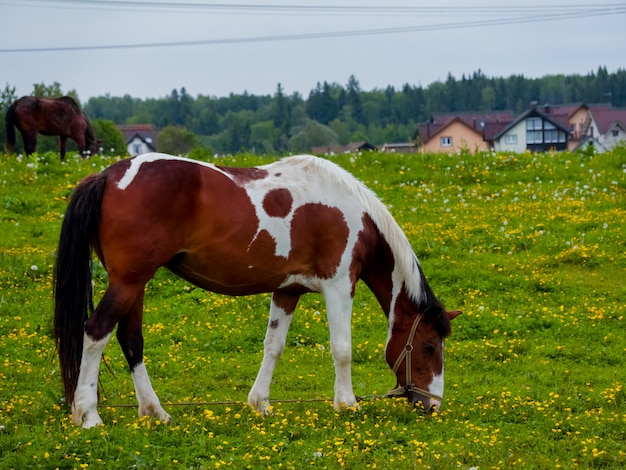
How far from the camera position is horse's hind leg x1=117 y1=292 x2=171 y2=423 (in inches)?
334

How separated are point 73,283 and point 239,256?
5.03 ft

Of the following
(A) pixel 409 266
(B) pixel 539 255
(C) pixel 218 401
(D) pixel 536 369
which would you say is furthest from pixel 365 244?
(B) pixel 539 255

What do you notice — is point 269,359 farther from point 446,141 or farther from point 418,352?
point 446,141

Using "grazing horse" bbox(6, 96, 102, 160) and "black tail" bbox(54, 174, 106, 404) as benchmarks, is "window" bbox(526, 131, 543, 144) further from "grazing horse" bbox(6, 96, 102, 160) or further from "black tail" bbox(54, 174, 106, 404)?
"black tail" bbox(54, 174, 106, 404)

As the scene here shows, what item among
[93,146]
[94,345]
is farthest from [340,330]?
[93,146]

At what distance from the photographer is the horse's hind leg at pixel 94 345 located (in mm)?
8016

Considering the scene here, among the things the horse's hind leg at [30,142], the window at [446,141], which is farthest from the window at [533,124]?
the horse's hind leg at [30,142]

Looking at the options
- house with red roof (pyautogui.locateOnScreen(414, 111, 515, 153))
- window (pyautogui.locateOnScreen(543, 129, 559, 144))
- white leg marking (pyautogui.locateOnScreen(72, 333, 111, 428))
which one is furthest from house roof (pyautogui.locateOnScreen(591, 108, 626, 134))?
white leg marking (pyautogui.locateOnScreen(72, 333, 111, 428))

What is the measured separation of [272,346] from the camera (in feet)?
30.8

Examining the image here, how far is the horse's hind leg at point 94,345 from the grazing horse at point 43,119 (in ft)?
49.7

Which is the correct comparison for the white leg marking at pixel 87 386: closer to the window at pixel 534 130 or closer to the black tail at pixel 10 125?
the black tail at pixel 10 125

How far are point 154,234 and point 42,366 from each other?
4.16 meters

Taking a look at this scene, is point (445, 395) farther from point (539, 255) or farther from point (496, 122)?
point (496, 122)

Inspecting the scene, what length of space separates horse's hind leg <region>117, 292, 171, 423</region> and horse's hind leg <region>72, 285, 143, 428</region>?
1.30 feet
